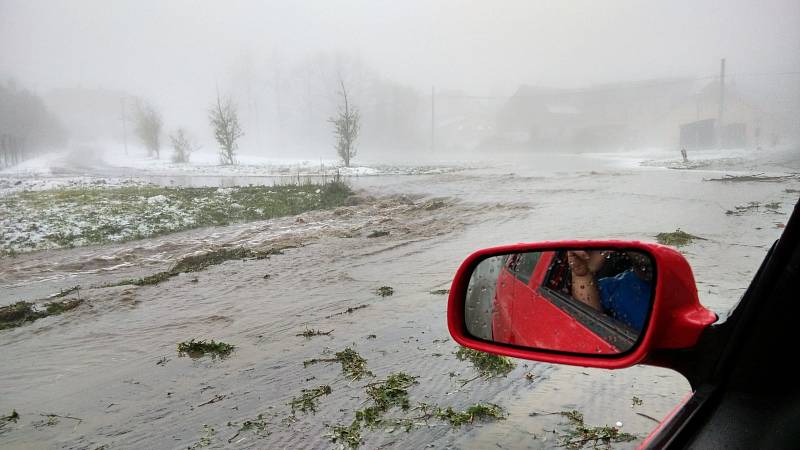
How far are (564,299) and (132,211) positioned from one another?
48.0ft

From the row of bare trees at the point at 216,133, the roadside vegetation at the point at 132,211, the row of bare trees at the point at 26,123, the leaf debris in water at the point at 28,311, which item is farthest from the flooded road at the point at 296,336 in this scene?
the row of bare trees at the point at 26,123

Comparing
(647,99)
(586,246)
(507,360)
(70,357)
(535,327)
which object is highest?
(647,99)

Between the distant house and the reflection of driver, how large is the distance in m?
65.1

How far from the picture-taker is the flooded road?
3.12 metres

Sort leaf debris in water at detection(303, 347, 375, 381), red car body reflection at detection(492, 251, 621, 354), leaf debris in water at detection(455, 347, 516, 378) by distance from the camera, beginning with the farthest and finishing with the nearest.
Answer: leaf debris in water at detection(303, 347, 375, 381) → leaf debris in water at detection(455, 347, 516, 378) → red car body reflection at detection(492, 251, 621, 354)

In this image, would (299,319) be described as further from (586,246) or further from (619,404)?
(586,246)

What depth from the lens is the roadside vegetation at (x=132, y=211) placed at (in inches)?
422

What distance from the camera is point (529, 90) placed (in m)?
91.9

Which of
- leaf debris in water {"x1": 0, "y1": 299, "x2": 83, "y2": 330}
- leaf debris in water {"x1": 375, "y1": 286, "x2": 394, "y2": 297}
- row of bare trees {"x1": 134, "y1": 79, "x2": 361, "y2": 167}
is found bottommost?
leaf debris in water {"x1": 0, "y1": 299, "x2": 83, "y2": 330}

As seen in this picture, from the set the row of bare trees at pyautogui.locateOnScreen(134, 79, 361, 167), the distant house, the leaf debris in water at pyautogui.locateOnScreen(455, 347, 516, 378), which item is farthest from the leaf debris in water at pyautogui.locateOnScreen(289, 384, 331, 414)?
the distant house

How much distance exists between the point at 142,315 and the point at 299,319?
2174mm

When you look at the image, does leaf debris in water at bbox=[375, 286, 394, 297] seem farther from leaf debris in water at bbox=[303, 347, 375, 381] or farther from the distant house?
the distant house

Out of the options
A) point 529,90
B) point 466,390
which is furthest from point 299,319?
point 529,90

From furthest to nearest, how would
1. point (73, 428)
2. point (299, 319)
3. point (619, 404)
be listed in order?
point (299, 319), point (73, 428), point (619, 404)
